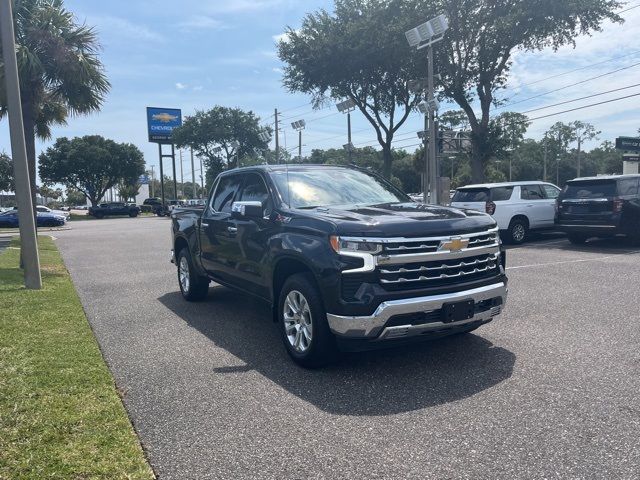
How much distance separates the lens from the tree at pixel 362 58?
84.6 ft

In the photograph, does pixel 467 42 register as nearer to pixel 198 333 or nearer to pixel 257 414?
pixel 198 333

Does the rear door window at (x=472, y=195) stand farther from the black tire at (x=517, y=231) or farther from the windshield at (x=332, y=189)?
the windshield at (x=332, y=189)

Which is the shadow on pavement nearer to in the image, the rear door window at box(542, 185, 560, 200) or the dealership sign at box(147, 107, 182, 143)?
the rear door window at box(542, 185, 560, 200)

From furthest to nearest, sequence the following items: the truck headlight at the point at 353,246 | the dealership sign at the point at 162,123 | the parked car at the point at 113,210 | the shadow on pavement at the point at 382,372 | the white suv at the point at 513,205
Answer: the dealership sign at the point at 162,123 < the parked car at the point at 113,210 < the white suv at the point at 513,205 < the truck headlight at the point at 353,246 < the shadow on pavement at the point at 382,372

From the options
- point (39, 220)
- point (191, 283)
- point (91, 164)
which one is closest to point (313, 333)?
point (191, 283)

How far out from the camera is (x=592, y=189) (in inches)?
515

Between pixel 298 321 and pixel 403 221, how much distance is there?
1.34 m

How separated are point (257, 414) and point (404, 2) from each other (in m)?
25.2

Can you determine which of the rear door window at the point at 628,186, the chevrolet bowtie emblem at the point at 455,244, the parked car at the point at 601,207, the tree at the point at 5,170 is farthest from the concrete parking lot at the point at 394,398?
the tree at the point at 5,170

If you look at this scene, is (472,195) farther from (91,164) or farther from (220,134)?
(91,164)

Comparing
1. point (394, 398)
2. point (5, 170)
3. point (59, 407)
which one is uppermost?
point (5, 170)

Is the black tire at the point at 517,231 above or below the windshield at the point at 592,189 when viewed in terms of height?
below

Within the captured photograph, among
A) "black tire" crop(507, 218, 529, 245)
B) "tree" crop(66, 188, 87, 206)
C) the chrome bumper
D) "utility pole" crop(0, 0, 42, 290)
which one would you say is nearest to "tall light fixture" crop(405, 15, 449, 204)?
"black tire" crop(507, 218, 529, 245)

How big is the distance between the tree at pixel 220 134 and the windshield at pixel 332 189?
5349 cm
